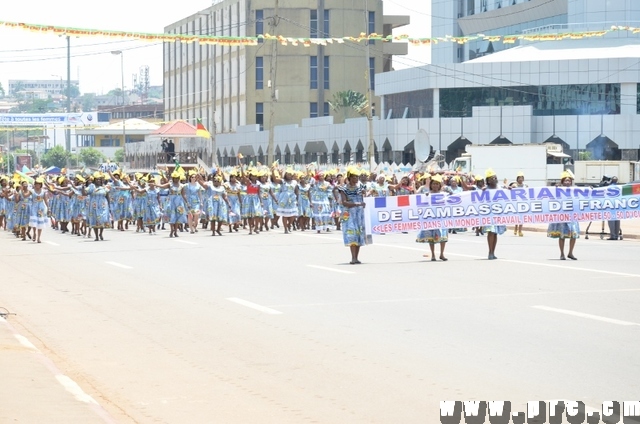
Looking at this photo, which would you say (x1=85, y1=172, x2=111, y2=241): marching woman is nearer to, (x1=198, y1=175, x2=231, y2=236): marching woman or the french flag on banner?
(x1=198, y1=175, x2=231, y2=236): marching woman

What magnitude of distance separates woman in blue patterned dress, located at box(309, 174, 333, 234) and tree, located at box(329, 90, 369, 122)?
218 feet

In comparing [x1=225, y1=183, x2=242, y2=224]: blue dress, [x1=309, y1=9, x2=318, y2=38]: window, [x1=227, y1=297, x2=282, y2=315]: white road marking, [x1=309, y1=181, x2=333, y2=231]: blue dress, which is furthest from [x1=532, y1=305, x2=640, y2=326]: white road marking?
[x1=309, y1=9, x2=318, y2=38]: window

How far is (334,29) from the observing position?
361ft

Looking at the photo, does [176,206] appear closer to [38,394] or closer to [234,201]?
[234,201]

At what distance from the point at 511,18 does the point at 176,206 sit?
64807 millimetres

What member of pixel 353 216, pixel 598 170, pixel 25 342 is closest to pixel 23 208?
pixel 353 216

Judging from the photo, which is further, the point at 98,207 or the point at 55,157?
the point at 55,157

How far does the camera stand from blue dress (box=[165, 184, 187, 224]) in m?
35.1

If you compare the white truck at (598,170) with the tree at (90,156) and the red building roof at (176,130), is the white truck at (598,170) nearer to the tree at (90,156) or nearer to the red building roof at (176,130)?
the red building roof at (176,130)

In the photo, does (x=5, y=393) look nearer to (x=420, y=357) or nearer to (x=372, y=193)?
(x=420, y=357)

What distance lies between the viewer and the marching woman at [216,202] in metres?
35.8

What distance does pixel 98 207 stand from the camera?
114 ft

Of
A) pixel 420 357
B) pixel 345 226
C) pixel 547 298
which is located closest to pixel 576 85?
pixel 345 226

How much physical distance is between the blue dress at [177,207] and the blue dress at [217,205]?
88cm
